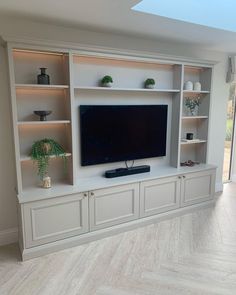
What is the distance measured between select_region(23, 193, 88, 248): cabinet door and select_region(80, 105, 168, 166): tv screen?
567 millimetres

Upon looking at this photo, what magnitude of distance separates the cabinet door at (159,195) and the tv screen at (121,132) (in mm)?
433

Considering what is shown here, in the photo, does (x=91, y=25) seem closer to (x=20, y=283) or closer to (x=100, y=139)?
(x=100, y=139)

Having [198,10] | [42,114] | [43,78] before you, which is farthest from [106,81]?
Answer: [198,10]

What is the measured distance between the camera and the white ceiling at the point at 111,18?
7.40 feet

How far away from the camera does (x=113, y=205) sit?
10.0ft

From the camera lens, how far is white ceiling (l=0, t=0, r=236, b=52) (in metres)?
2.26

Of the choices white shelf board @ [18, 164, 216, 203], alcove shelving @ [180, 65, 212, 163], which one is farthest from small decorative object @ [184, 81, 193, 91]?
white shelf board @ [18, 164, 216, 203]

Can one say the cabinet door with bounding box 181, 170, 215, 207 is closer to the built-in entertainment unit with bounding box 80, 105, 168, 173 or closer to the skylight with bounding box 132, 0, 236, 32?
the built-in entertainment unit with bounding box 80, 105, 168, 173

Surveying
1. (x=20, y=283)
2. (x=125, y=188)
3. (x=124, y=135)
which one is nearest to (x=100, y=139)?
(x=124, y=135)

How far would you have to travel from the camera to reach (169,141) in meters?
3.82

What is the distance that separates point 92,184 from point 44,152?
2.20ft

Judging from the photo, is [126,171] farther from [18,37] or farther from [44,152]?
[18,37]

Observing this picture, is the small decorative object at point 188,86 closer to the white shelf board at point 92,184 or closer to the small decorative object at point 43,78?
the white shelf board at point 92,184

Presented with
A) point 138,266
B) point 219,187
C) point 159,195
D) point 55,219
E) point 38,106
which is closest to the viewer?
point 138,266
